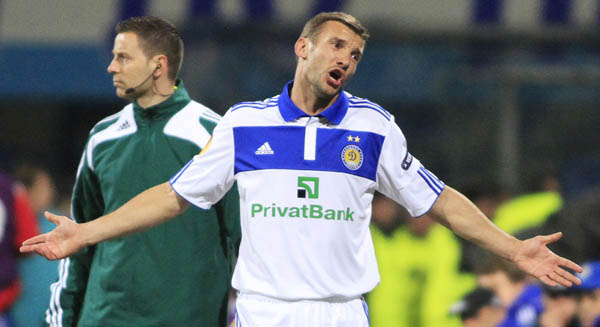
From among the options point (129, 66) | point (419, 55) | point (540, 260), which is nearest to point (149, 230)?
point (129, 66)

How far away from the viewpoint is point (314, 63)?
12.6 feet

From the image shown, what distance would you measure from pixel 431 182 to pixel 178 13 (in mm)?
9147

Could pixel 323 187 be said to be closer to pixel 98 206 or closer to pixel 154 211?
pixel 154 211

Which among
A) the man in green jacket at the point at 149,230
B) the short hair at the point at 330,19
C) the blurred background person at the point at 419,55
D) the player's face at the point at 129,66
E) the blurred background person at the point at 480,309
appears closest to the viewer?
the short hair at the point at 330,19

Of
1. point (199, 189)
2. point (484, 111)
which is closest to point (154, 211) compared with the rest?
point (199, 189)

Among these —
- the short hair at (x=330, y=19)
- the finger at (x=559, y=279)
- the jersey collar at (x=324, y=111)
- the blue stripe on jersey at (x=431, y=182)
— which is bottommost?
the finger at (x=559, y=279)

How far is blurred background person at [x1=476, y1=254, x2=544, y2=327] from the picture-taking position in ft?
18.0

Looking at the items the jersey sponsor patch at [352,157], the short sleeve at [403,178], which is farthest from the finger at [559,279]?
the jersey sponsor patch at [352,157]

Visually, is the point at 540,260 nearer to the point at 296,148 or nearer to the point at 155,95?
A: the point at 296,148

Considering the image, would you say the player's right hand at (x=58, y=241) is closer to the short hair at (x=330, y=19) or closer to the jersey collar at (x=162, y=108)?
the jersey collar at (x=162, y=108)

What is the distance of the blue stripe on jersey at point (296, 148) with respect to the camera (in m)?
3.80

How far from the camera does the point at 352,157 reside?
382 centimetres

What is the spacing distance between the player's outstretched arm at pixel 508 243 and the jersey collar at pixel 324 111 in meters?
0.50

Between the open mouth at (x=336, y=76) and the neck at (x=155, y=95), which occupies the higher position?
the open mouth at (x=336, y=76)
